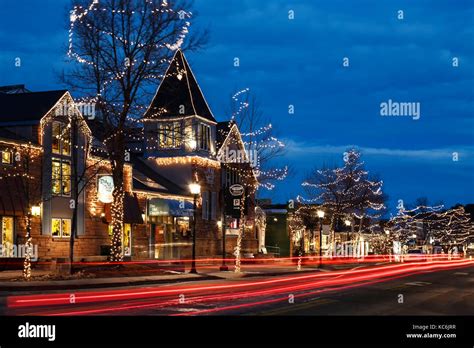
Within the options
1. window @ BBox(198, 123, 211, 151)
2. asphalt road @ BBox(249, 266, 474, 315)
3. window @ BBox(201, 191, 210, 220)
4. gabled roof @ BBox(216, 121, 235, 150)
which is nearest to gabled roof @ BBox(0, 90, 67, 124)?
window @ BBox(198, 123, 211, 151)

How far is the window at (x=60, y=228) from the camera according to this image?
40375 millimetres

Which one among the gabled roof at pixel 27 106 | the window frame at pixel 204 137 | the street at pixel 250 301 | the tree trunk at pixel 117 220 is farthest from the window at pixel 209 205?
the street at pixel 250 301

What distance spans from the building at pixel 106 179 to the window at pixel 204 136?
0.08 m

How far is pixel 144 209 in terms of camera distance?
47.6 meters

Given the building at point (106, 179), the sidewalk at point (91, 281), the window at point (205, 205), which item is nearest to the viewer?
the sidewalk at point (91, 281)

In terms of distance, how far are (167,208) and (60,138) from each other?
10402 mm

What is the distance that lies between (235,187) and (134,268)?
1153cm

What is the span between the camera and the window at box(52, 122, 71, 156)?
132ft

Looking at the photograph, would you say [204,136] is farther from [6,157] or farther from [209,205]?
[6,157]

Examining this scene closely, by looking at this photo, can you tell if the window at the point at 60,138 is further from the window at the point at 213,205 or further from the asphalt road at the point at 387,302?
the asphalt road at the point at 387,302

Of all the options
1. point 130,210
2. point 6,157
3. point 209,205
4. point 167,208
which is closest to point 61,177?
point 6,157

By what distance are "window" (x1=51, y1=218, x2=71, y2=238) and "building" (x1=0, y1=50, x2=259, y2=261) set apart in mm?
55

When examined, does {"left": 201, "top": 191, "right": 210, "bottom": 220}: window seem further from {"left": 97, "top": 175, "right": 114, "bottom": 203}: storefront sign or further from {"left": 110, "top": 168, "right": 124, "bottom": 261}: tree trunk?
{"left": 110, "top": 168, "right": 124, "bottom": 261}: tree trunk
